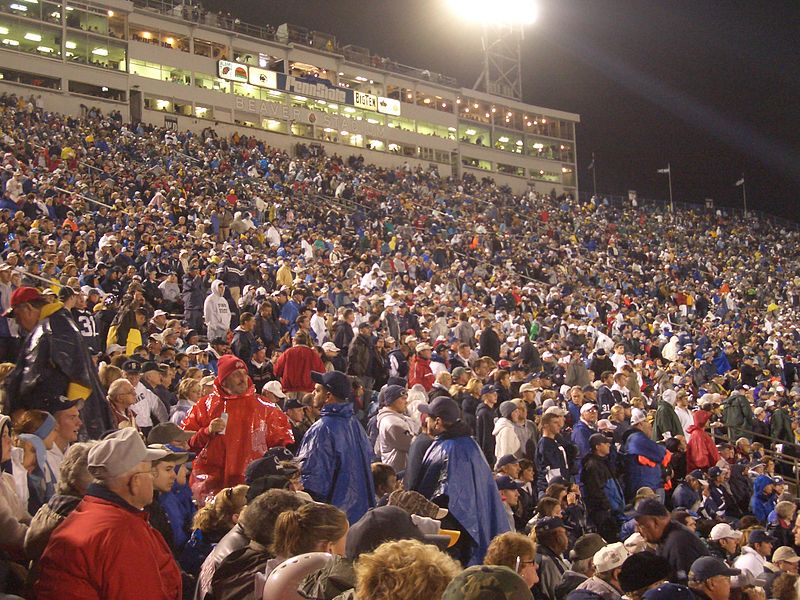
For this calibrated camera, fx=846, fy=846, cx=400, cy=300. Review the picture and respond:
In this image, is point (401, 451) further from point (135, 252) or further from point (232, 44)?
point (232, 44)

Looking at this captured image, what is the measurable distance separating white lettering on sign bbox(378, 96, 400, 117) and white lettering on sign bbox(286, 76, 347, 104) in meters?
2.80

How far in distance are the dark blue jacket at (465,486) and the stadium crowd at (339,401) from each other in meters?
0.02

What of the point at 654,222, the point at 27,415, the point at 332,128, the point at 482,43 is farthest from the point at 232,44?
the point at 27,415

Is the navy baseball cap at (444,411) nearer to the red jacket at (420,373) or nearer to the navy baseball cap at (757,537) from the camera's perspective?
the navy baseball cap at (757,537)

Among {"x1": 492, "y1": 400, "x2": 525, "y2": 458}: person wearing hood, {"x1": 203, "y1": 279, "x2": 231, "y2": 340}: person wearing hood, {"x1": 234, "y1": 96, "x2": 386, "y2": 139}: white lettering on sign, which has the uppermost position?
{"x1": 234, "y1": 96, "x2": 386, "y2": 139}: white lettering on sign

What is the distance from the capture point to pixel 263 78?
1620 inches

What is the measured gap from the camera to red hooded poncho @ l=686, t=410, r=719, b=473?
11.8m

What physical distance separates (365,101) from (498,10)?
38.3ft

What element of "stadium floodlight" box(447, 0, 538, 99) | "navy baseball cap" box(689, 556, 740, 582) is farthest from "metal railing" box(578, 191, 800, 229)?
"navy baseball cap" box(689, 556, 740, 582)

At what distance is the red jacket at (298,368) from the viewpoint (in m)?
9.94

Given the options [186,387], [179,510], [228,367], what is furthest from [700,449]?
[179,510]

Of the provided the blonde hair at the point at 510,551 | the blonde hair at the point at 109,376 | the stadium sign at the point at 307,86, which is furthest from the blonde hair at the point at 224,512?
the stadium sign at the point at 307,86

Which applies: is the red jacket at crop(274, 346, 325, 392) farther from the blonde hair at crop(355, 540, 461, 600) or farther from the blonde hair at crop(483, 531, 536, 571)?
the blonde hair at crop(355, 540, 461, 600)

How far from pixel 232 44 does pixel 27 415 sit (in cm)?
3952
